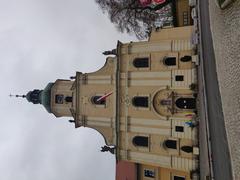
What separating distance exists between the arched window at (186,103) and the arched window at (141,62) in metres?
3.99

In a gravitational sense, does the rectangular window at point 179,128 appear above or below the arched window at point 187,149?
above

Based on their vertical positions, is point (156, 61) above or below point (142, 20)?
below

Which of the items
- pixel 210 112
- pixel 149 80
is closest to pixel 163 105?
pixel 149 80

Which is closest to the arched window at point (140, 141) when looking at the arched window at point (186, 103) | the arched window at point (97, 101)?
the arched window at point (186, 103)

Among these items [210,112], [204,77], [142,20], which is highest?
[142,20]

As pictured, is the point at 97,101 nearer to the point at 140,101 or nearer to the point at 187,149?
the point at 140,101

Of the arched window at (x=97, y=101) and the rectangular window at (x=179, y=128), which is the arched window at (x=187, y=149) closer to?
the rectangular window at (x=179, y=128)

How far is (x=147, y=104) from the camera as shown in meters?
33.2

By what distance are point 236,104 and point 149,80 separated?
686 inches

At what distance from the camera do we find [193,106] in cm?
3152

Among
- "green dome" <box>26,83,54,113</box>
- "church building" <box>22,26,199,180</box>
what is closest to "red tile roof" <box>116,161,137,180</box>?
"church building" <box>22,26,199,180</box>

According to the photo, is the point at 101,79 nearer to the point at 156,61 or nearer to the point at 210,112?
the point at 156,61

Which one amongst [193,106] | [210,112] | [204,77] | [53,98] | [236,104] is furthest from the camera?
[53,98]

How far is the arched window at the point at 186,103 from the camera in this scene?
3155cm
